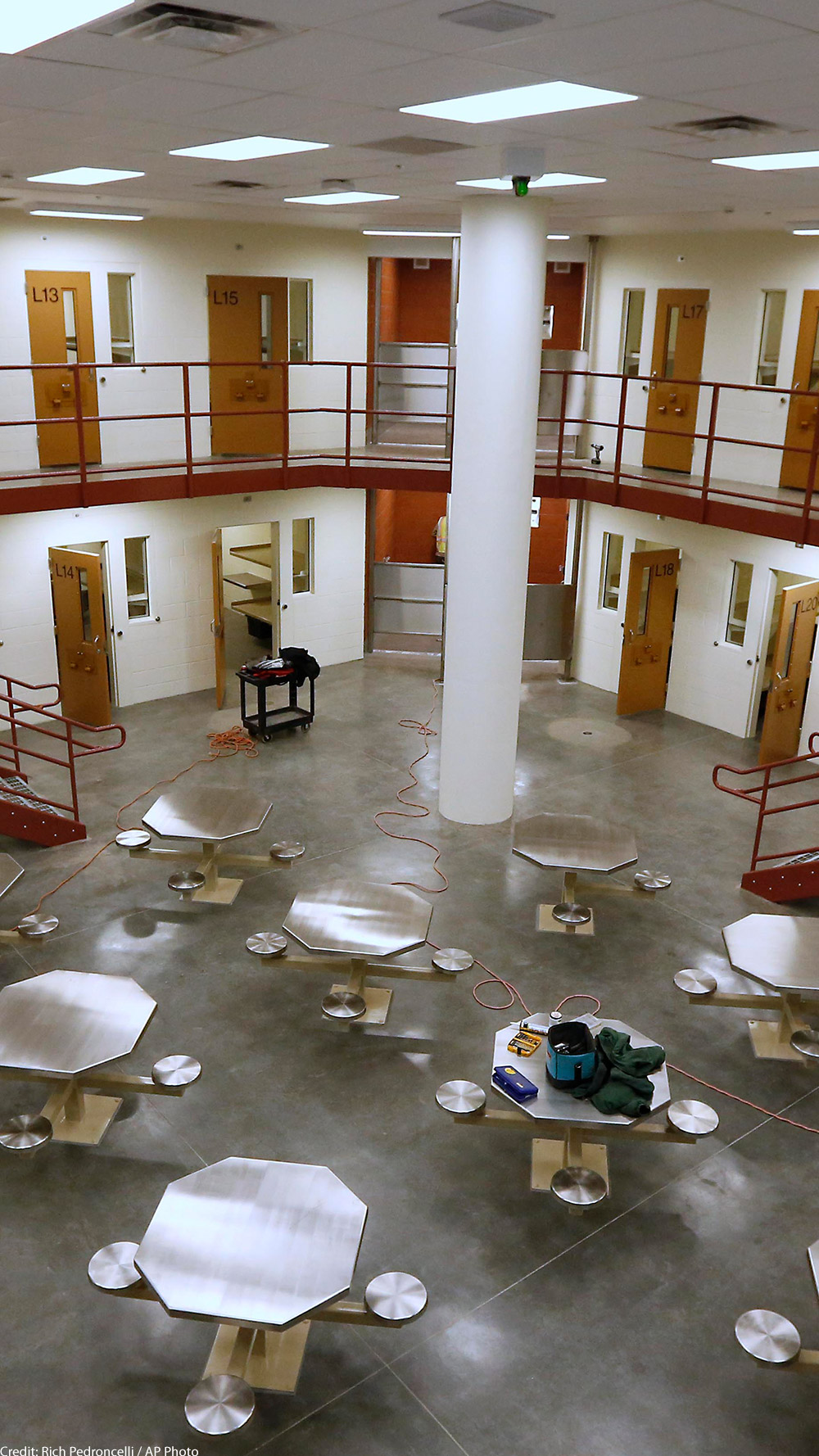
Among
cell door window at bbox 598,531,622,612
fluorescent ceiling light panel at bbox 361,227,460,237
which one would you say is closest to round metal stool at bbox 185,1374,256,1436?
cell door window at bbox 598,531,622,612

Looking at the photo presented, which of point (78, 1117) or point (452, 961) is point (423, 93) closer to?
point (452, 961)

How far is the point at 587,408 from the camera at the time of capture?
14719 mm

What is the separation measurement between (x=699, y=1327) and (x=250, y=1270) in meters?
2.20

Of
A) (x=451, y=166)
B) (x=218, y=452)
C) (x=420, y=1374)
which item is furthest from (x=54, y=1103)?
(x=218, y=452)

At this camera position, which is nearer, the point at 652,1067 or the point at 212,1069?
the point at 652,1067

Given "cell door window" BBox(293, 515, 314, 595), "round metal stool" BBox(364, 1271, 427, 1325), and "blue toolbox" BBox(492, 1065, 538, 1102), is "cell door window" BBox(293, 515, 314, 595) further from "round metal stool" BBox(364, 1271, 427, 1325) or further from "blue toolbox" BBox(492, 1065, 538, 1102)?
"round metal stool" BBox(364, 1271, 427, 1325)

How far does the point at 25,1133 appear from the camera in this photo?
6.38 meters

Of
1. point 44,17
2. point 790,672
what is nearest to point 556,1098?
point 44,17

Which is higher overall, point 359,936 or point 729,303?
point 729,303

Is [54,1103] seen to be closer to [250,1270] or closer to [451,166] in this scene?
[250,1270]

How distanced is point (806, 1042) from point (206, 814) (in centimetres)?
491

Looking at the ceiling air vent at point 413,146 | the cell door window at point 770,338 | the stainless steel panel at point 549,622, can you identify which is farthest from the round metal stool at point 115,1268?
the cell door window at point 770,338

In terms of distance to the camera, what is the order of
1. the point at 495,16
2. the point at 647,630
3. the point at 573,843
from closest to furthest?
the point at 495,16, the point at 573,843, the point at 647,630

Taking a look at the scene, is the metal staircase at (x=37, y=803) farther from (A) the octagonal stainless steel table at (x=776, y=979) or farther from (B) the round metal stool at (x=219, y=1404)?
(B) the round metal stool at (x=219, y=1404)
